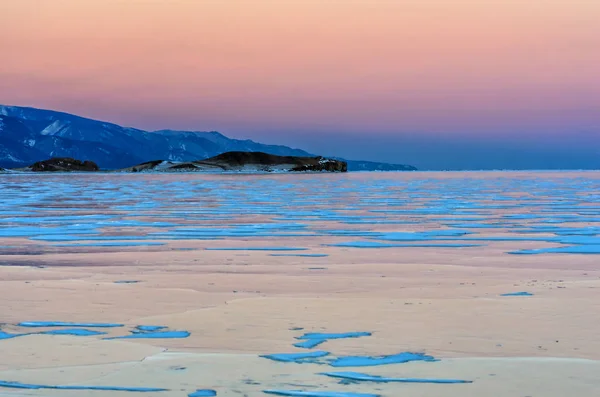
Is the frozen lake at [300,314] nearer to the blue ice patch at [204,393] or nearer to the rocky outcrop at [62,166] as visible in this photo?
the blue ice patch at [204,393]

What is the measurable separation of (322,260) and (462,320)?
438 centimetres

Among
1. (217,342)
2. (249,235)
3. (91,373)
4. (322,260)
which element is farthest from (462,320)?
(249,235)

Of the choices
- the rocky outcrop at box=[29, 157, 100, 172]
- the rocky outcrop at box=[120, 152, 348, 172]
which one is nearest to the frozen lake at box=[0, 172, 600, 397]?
the rocky outcrop at box=[120, 152, 348, 172]

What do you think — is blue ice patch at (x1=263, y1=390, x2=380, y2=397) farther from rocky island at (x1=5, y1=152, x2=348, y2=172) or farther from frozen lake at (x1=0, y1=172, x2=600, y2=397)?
rocky island at (x1=5, y1=152, x2=348, y2=172)

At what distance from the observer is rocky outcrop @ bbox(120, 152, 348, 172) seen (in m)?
159

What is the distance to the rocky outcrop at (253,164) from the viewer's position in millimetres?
158750

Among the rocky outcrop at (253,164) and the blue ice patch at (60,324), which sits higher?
the rocky outcrop at (253,164)

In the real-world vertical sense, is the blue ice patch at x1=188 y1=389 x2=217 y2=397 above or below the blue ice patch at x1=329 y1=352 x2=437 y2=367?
below

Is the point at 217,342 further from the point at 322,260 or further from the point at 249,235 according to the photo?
the point at 249,235

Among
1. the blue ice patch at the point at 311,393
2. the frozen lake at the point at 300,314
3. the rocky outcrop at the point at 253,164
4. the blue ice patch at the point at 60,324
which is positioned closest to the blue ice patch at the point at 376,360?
the frozen lake at the point at 300,314

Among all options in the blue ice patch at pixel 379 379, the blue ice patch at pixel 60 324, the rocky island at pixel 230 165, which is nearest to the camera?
the blue ice patch at pixel 379 379

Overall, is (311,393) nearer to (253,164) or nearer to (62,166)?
(62,166)

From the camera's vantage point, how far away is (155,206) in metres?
24.8

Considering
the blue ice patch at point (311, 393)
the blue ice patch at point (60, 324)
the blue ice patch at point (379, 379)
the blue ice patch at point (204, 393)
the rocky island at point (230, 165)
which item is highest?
the rocky island at point (230, 165)
